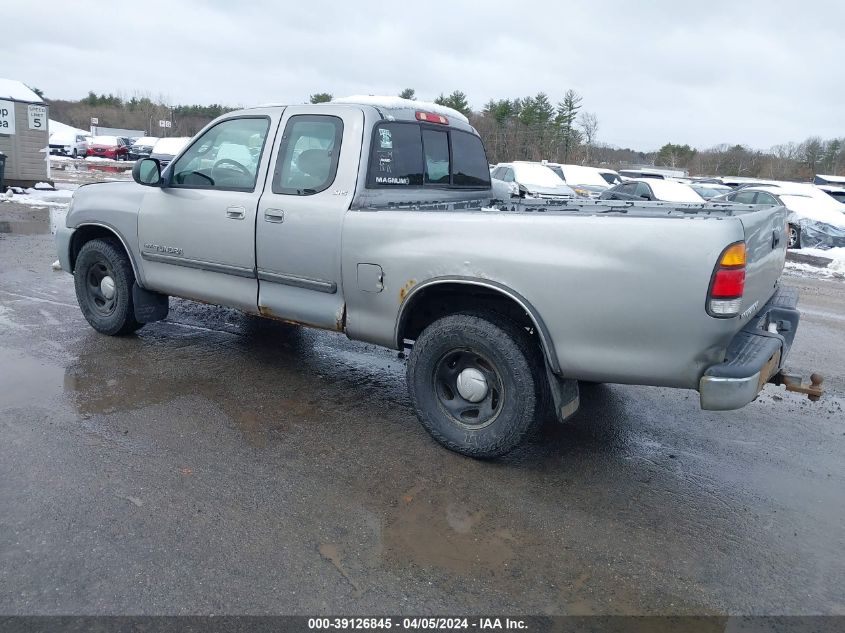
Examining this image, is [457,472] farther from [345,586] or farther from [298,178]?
[298,178]

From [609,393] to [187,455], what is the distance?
10.3 feet

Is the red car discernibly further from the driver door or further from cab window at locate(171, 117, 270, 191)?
cab window at locate(171, 117, 270, 191)

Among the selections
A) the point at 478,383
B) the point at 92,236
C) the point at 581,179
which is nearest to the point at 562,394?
the point at 478,383

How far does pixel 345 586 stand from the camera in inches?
106

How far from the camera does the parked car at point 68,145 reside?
157 ft

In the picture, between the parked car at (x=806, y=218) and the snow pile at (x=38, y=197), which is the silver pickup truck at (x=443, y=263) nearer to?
the parked car at (x=806, y=218)

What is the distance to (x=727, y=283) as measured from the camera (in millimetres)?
2982

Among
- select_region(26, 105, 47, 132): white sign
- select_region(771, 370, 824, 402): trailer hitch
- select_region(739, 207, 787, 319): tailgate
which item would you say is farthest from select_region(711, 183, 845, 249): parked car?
select_region(26, 105, 47, 132): white sign

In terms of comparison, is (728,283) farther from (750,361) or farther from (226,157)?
(226,157)

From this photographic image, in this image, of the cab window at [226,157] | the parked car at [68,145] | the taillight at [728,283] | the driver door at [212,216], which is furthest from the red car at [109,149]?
the taillight at [728,283]

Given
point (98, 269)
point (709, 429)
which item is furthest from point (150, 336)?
point (709, 429)

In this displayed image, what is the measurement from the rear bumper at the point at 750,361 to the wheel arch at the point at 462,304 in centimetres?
77

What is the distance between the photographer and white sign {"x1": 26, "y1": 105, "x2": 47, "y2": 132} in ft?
60.2

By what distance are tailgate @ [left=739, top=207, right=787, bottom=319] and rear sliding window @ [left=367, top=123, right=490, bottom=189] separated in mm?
2225
